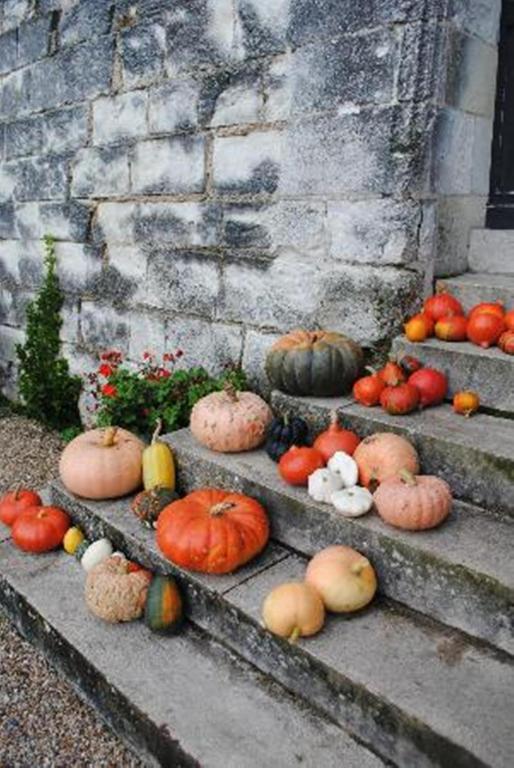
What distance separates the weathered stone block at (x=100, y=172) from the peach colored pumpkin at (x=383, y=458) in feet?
9.75

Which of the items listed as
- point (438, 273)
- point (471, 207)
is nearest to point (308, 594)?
point (438, 273)

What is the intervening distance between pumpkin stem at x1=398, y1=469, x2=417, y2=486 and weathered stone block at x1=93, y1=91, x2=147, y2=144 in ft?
10.6

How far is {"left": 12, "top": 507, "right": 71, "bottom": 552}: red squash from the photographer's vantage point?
3445 millimetres

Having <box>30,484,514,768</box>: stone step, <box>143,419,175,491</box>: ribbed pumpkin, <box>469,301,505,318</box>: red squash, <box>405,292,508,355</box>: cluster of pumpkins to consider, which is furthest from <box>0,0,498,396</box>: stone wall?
<box>30,484,514,768</box>: stone step

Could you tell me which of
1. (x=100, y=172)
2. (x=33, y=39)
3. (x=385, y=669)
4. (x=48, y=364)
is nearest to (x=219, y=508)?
(x=385, y=669)

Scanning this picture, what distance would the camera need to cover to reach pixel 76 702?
2777mm

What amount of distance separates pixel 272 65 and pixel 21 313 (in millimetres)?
3677

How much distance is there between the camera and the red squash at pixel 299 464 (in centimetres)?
299

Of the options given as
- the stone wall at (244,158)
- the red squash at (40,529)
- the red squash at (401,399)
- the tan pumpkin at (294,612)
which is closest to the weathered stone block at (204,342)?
the stone wall at (244,158)

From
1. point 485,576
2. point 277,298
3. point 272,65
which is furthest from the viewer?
point 277,298

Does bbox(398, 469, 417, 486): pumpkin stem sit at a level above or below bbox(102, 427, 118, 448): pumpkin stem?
above

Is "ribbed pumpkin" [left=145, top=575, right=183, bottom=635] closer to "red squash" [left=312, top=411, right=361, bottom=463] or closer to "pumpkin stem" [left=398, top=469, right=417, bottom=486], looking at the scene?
"red squash" [left=312, top=411, right=361, bottom=463]

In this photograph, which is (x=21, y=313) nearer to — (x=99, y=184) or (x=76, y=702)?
(x=99, y=184)

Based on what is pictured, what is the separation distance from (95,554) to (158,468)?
1.79 feet
